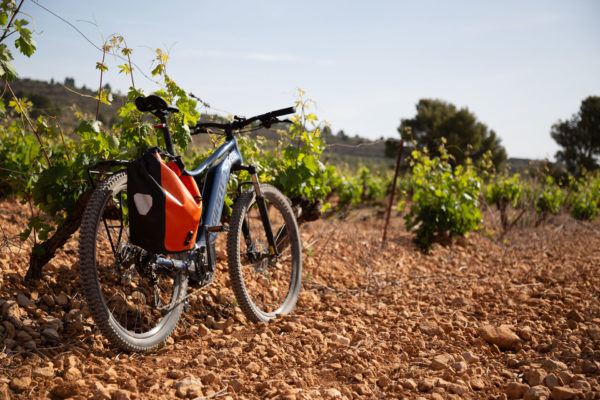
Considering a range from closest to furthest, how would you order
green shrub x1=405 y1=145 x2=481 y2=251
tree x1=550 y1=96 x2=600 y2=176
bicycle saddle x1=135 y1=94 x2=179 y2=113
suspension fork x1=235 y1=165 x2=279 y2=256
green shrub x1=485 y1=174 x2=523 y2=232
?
bicycle saddle x1=135 y1=94 x2=179 y2=113, suspension fork x1=235 y1=165 x2=279 y2=256, green shrub x1=405 y1=145 x2=481 y2=251, green shrub x1=485 y1=174 x2=523 y2=232, tree x1=550 y1=96 x2=600 y2=176

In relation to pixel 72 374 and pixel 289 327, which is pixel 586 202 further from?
pixel 72 374

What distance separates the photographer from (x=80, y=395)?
1.56 m

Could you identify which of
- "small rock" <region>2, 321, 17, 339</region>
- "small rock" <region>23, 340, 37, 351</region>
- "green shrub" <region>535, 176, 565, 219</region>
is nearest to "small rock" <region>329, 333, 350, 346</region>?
"small rock" <region>23, 340, 37, 351</region>

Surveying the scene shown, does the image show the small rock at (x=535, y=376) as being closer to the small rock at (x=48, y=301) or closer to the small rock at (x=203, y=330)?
the small rock at (x=203, y=330)

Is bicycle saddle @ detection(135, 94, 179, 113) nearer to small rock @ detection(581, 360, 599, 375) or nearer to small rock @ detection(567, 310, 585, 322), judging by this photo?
small rock @ detection(581, 360, 599, 375)

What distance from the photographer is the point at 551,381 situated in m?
1.95

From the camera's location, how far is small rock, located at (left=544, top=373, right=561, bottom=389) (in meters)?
1.93

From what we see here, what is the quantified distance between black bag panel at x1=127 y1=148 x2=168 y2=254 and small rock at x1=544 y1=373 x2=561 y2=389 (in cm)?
189

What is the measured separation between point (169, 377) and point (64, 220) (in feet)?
4.33

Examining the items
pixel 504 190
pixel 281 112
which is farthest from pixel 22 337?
pixel 504 190

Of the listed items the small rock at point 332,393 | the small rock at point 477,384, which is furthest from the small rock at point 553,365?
the small rock at point 332,393

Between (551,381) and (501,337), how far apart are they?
22.9 inches

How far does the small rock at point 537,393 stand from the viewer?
1.82m

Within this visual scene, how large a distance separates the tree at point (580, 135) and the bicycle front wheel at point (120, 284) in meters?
31.6
